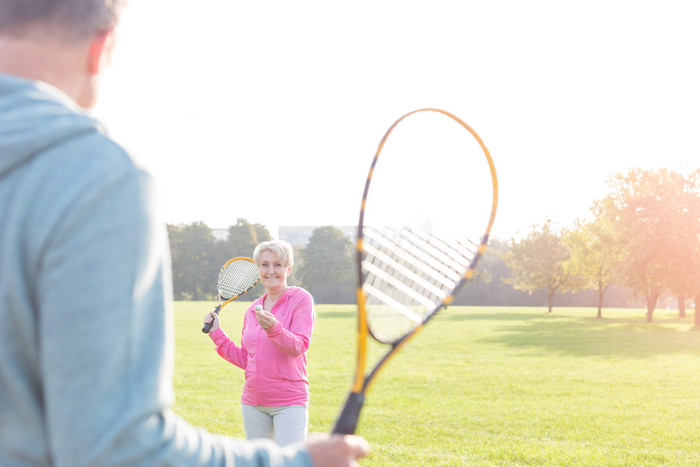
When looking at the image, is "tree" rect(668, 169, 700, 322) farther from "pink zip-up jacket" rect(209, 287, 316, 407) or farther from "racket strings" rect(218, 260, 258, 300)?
"pink zip-up jacket" rect(209, 287, 316, 407)

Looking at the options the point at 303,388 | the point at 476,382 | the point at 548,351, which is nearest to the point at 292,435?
the point at 303,388

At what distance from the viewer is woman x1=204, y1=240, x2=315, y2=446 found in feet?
15.9

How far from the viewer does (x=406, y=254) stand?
8.25 feet

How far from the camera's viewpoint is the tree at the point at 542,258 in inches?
2096

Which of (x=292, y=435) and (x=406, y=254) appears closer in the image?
(x=406, y=254)

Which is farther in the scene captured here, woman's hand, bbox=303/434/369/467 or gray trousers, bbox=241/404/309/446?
gray trousers, bbox=241/404/309/446

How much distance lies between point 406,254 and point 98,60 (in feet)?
4.96

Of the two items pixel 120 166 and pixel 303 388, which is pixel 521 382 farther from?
pixel 120 166

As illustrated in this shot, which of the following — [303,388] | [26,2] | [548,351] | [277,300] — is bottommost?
[548,351]

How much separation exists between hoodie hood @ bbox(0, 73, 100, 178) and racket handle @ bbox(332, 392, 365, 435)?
2.78 ft

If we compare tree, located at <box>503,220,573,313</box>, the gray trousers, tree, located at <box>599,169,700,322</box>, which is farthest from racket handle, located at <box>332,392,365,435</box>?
tree, located at <box>503,220,573,313</box>

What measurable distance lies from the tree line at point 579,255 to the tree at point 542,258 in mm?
82

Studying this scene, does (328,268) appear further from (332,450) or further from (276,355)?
(332,450)

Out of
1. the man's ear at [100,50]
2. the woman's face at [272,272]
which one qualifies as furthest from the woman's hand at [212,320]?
the man's ear at [100,50]
